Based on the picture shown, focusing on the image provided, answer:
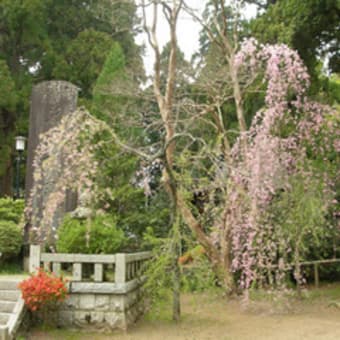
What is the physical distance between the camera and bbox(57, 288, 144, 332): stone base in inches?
241

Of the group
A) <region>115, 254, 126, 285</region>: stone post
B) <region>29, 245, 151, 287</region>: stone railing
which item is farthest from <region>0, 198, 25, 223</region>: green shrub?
<region>115, 254, 126, 285</region>: stone post

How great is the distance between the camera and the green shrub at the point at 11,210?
9492 mm

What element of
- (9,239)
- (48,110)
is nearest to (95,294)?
(9,239)

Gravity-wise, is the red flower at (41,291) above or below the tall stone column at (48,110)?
below

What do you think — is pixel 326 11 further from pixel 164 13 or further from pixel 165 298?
pixel 165 298

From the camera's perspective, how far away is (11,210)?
385 inches

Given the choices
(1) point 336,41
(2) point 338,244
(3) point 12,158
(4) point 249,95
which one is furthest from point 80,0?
(2) point 338,244

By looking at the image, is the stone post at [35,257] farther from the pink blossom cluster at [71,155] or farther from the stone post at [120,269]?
the stone post at [120,269]

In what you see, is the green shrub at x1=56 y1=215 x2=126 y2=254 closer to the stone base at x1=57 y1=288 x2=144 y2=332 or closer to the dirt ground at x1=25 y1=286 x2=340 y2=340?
the stone base at x1=57 y1=288 x2=144 y2=332

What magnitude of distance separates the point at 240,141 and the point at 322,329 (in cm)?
333

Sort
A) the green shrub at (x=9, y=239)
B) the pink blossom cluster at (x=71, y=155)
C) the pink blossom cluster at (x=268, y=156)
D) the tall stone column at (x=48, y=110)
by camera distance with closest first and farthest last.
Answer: the pink blossom cluster at (x=71, y=155)
the pink blossom cluster at (x=268, y=156)
the green shrub at (x=9, y=239)
the tall stone column at (x=48, y=110)

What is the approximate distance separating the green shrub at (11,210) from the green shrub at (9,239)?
1.17 feet

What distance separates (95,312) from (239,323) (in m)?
2.11

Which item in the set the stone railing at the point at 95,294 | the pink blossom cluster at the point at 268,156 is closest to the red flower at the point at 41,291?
the stone railing at the point at 95,294
